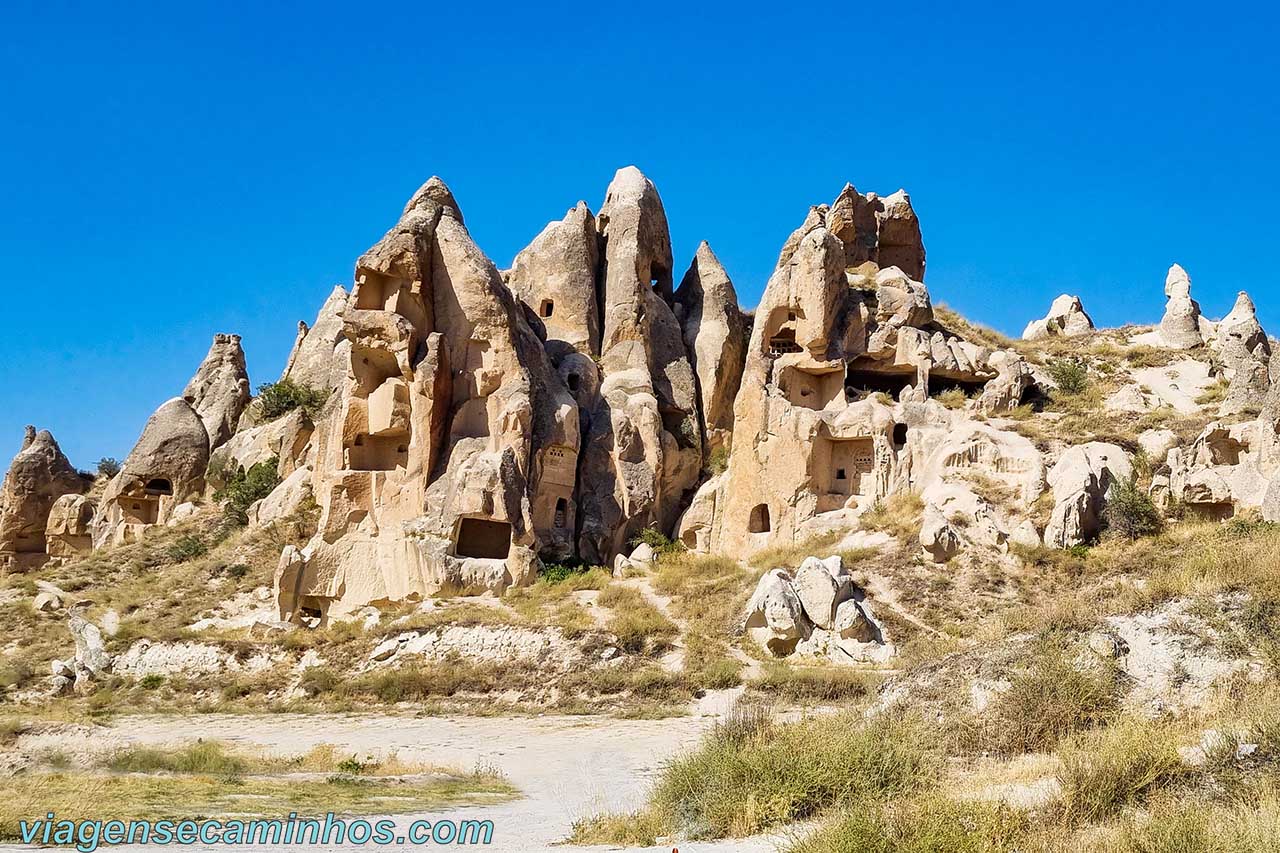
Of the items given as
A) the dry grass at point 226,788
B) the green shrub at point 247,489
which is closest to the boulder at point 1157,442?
the dry grass at point 226,788

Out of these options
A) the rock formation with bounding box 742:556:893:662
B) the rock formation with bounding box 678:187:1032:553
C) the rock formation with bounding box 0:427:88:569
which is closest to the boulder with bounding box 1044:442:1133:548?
the rock formation with bounding box 678:187:1032:553

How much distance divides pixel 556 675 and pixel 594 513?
10331 mm

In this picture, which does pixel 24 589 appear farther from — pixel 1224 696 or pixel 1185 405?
pixel 1185 405

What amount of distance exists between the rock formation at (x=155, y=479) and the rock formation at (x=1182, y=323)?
34.1 metres

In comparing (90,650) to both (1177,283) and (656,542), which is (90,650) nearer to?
(656,542)

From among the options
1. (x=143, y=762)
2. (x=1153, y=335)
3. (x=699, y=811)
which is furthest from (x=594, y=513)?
(x=1153, y=335)

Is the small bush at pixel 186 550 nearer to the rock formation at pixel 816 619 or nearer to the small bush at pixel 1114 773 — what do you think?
the rock formation at pixel 816 619

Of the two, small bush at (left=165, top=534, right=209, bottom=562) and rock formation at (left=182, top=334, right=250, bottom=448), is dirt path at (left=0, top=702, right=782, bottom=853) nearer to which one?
small bush at (left=165, top=534, right=209, bottom=562)

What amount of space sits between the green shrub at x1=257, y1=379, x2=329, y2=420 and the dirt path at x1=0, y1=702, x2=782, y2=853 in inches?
771

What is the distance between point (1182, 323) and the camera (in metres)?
39.0

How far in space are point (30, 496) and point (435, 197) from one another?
808 inches

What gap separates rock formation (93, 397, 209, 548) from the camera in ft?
117

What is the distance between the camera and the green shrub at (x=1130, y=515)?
22.1 meters

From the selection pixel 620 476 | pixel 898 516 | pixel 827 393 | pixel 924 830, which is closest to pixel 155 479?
pixel 620 476
